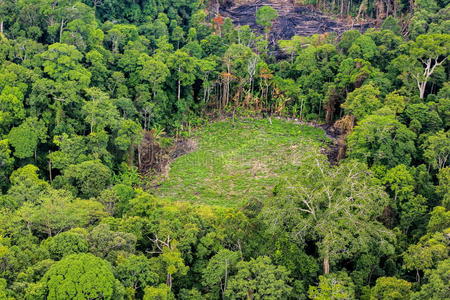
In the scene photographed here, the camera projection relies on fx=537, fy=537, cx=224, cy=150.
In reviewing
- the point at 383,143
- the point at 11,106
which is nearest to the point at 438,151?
the point at 383,143

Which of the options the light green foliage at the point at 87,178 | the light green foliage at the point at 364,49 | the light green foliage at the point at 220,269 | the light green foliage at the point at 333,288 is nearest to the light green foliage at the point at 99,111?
the light green foliage at the point at 87,178

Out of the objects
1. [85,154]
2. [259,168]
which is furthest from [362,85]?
[85,154]

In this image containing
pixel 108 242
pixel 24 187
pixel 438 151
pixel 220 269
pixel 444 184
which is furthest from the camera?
pixel 438 151

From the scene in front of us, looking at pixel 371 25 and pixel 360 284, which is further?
pixel 371 25

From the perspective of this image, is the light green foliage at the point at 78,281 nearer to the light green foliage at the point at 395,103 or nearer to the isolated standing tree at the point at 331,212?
the isolated standing tree at the point at 331,212

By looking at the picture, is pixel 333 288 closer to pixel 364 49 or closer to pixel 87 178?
pixel 87 178

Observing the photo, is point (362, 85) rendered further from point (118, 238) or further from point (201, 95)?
point (118, 238)

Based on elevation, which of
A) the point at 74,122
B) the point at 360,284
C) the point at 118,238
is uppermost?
the point at 74,122
